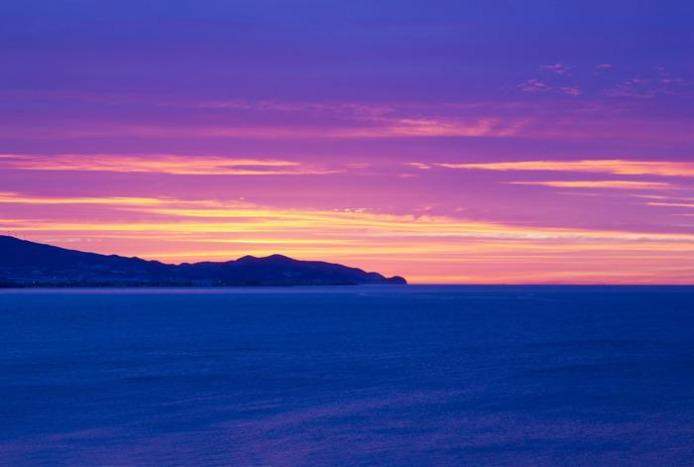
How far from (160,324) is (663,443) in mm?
80232

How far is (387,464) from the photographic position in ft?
95.1

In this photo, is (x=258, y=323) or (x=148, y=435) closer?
(x=148, y=435)

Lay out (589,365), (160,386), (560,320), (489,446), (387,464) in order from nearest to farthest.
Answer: (387,464), (489,446), (160,386), (589,365), (560,320)

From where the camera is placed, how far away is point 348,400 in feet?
138

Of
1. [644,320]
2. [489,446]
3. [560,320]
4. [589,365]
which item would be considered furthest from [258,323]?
[489,446]

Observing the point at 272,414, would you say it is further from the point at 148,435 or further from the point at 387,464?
the point at 387,464

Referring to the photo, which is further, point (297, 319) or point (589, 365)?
point (297, 319)

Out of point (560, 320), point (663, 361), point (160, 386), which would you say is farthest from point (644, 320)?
point (160, 386)

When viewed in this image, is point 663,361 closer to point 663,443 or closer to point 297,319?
point 663,443

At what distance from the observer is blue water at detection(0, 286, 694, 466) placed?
3064 centimetres

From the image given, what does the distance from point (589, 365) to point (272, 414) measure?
86.4ft

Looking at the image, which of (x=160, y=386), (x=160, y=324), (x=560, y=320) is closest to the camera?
(x=160, y=386)

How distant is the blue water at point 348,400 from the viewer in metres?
30.6

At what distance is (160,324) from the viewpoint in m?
106
